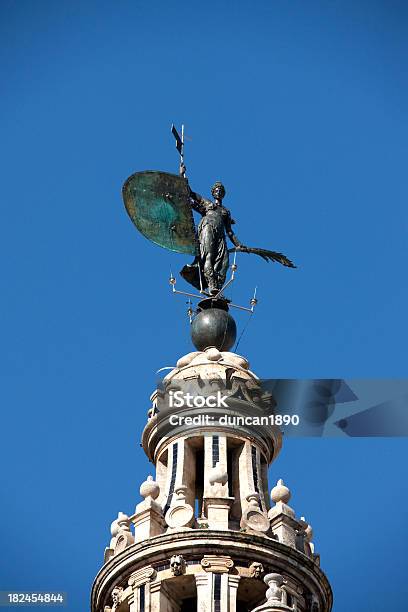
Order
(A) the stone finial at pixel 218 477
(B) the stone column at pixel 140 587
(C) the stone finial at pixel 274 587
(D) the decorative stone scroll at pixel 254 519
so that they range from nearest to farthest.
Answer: (C) the stone finial at pixel 274 587, (B) the stone column at pixel 140 587, (D) the decorative stone scroll at pixel 254 519, (A) the stone finial at pixel 218 477

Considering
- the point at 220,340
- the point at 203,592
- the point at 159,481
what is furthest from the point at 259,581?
the point at 220,340

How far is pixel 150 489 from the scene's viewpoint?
52.7 meters

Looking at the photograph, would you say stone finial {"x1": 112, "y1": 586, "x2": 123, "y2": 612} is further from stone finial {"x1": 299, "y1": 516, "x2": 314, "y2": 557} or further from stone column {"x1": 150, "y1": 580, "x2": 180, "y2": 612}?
stone finial {"x1": 299, "y1": 516, "x2": 314, "y2": 557}

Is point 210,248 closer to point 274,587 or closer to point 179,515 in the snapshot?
point 179,515

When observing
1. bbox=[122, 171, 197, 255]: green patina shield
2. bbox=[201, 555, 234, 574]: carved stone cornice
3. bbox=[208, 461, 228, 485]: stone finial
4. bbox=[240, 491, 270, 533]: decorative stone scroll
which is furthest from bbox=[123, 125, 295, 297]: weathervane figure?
bbox=[201, 555, 234, 574]: carved stone cornice

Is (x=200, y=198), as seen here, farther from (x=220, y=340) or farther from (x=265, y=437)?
(x=265, y=437)

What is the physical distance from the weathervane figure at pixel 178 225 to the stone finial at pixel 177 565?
40.4 feet

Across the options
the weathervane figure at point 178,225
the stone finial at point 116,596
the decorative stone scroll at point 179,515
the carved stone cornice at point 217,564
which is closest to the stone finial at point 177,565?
the carved stone cornice at point 217,564

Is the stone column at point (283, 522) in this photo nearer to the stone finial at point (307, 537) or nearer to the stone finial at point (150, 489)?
the stone finial at point (307, 537)

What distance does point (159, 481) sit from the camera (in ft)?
181

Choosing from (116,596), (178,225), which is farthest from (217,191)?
Answer: (116,596)

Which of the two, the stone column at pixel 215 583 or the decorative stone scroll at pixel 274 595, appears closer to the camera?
the decorative stone scroll at pixel 274 595

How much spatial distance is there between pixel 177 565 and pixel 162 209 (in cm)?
1460

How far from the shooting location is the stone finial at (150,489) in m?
52.7
